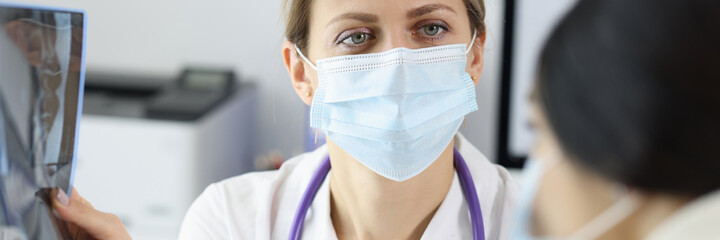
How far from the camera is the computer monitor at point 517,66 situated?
→ 231cm

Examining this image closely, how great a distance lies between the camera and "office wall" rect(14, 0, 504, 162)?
8.92 ft

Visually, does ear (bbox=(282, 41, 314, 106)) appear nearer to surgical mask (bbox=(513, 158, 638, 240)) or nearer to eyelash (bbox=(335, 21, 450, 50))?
eyelash (bbox=(335, 21, 450, 50))

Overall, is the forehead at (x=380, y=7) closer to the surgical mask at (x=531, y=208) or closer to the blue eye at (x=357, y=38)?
the blue eye at (x=357, y=38)

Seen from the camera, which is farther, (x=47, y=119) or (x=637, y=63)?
(x=47, y=119)

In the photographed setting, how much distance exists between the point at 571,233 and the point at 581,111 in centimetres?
12

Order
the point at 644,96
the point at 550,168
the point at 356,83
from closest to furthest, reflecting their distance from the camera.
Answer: the point at 644,96
the point at 550,168
the point at 356,83

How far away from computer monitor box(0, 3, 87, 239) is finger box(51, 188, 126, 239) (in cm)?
1

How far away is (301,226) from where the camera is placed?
128 centimetres

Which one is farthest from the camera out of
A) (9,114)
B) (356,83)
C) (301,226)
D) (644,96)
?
(301,226)

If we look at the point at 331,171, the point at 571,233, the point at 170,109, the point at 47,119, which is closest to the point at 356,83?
the point at 331,171

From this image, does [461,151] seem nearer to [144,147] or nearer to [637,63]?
[637,63]

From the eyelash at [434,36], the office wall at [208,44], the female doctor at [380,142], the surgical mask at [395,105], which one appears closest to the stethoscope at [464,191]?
the female doctor at [380,142]

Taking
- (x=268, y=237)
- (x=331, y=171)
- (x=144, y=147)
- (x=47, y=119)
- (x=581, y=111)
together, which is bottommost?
(x=144, y=147)

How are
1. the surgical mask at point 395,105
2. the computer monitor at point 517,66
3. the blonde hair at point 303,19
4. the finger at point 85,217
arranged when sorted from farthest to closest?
1. the computer monitor at point 517,66
2. the blonde hair at point 303,19
3. the surgical mask at point 395,105
4. the finger at point 85,217
